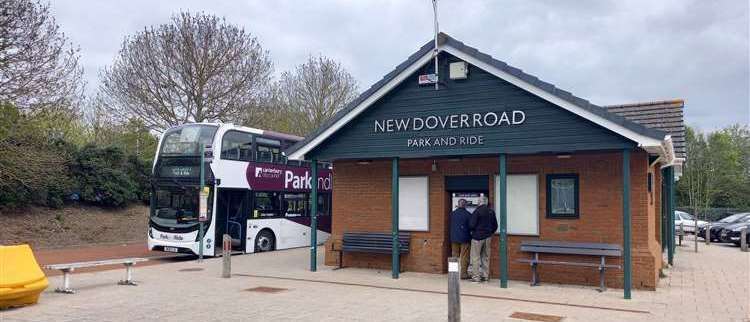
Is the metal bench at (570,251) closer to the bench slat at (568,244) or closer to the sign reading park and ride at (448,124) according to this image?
the bench slat at (568,244)

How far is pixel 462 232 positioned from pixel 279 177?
8.14 m

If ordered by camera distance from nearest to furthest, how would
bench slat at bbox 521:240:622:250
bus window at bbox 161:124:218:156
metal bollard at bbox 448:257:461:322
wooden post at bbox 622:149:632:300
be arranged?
metal bollard at bbox 448:257:461:322
wooden post at bbox 622:149:632:300
bench slat at bbox 521:240:622:250
bus window at bbox 161:124:218:156

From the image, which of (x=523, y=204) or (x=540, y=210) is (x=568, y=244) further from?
(x=523, y=204)

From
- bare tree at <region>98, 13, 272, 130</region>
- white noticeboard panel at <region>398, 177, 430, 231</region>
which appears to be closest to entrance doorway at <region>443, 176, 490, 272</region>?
white noticeboard panel at <region>398, 177, 430, 231</region>

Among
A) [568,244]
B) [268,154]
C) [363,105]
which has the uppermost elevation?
[363,105]

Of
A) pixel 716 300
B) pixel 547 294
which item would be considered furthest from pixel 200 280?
pixel 716 300

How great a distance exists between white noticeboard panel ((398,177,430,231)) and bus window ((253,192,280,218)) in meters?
5.85

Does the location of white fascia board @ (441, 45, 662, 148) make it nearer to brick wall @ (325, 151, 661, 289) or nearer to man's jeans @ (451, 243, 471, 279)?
brick wall @ (325, 151, 661, 289)

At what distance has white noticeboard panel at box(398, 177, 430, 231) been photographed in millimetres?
13703

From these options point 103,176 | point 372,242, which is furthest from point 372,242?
point 103,176

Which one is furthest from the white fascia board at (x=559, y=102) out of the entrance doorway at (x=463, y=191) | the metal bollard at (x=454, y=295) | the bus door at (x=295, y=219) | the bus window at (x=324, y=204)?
the bus window at (x=324, y=204)

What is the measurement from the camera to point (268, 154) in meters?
18.6

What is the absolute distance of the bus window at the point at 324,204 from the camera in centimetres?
2167

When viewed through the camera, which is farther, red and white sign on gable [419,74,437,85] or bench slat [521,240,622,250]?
red and white sign on gable [419,74,437,85]
